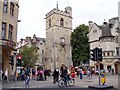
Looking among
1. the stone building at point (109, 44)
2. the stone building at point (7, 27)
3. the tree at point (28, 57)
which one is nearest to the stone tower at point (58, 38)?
the stone building at point (109, 44)

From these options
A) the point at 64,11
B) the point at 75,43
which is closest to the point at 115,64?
the point at 75,43

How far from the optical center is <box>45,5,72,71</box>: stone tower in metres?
68.9

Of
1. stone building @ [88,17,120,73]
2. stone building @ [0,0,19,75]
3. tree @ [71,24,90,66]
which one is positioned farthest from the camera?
tree @ [71,24,90,66]

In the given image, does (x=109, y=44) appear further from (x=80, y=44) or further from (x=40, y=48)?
(x=40, y=48)

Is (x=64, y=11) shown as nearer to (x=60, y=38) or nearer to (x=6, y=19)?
(x=60, y=38)

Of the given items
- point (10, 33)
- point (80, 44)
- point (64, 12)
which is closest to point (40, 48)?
point (64, 12)

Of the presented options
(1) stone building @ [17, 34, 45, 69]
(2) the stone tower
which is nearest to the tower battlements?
(2) the stone tower

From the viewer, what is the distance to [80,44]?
67.4m

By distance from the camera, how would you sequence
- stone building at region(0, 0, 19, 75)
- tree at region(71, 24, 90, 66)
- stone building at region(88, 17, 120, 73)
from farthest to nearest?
tree at region(71, 24, 90, 66) < stone building at region(88, 17, 120, 73) < stone building at region(0, 0, 19, 75)

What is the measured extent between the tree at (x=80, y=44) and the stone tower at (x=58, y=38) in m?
2.59

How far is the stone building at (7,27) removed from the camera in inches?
1000

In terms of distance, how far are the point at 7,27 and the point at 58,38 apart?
44438 millimetres

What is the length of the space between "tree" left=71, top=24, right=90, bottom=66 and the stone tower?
2592 mm

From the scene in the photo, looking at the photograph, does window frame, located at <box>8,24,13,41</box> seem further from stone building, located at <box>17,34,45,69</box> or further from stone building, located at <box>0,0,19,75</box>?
stone building, located at <box>17,34,45,69</box>
